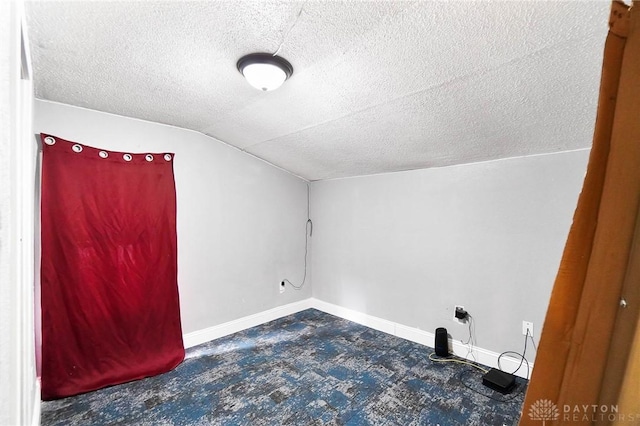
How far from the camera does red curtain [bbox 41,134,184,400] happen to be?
2041mm

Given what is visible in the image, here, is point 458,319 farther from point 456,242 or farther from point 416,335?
point 456,242

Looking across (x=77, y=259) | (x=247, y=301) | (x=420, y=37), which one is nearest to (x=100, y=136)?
(x=77, y=259)

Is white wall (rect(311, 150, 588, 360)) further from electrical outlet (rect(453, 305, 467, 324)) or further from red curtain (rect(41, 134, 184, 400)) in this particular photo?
red curtain (rect(41, 134, 184, 400))

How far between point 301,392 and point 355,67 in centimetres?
227

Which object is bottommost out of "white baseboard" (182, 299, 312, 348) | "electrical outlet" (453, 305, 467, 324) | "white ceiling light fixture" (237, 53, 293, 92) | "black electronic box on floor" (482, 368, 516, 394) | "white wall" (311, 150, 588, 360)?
"white baseboard" (182, 299, 312, 348)

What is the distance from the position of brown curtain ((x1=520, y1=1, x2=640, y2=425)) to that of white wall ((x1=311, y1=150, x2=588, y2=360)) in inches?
80.1

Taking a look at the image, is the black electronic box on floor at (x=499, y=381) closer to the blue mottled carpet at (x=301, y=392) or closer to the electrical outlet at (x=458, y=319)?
the blue mottled carpet at (x=301, y=392)

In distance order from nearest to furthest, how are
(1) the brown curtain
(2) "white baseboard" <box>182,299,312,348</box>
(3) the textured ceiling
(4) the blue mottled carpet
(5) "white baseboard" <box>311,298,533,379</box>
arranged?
(1) the brown curtain < (3) the textured ceiling < (4) the blue mottled carpet < (5) "white baseboard" <box>311,298,533,379</box> < (2) "white baseboard" <box>182,299,312,348</box>

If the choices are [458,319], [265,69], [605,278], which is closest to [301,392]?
[458,319]

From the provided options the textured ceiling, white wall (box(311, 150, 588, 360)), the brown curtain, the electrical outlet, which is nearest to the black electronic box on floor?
white wall (box(311, 150, 588, 360))

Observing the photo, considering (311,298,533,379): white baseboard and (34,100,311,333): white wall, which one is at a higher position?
(34,100,311,333): white wall

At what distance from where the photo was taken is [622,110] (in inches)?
21.3

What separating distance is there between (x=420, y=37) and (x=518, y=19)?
381mm

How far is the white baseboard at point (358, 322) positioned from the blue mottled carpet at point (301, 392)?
0.11 m
